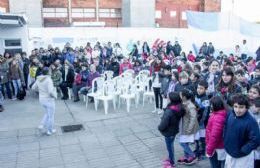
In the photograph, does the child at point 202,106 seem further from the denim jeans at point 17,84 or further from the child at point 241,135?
the denim jeans at point 17,84

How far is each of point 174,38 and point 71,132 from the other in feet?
42.0

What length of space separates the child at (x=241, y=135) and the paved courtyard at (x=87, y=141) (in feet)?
5.63

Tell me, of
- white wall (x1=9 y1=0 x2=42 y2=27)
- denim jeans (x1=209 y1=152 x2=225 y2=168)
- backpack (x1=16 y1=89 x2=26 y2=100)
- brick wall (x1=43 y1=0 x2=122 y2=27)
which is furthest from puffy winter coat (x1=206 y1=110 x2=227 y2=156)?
brick wall (x1=43 y1=0 x2=122 y2=27)

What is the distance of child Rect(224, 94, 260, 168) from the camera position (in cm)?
365

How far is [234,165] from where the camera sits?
12.8 ft

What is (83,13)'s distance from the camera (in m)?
30.0

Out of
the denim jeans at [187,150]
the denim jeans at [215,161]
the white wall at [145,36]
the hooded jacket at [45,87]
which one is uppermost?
the white wall at [145,36]

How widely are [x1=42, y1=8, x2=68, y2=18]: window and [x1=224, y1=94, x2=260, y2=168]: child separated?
1074 inches

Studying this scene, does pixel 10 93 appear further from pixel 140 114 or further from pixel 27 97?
pixel 140 114

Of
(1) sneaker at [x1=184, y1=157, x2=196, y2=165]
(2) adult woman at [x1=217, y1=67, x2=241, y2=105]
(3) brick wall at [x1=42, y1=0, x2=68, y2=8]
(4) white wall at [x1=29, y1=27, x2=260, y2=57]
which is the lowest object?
(1) sneaker at [x1=184, y1=157, x2=196, y2=165]

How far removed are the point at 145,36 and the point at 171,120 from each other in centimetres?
1388

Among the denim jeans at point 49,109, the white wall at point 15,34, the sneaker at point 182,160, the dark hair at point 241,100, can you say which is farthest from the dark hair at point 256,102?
the white wall at point 15,34

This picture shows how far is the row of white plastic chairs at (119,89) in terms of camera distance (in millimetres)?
9445

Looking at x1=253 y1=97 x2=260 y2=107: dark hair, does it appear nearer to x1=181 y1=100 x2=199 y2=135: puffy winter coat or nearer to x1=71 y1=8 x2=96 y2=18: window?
x1=181 y1=100 x2=199 y2=135: puffy winter coat
